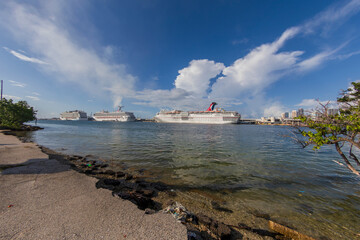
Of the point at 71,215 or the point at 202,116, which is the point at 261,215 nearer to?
the point at 71,215

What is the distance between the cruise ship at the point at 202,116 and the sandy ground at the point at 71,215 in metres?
94.5

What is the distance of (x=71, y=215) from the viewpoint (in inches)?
124

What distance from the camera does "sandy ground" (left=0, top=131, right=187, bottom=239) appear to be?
262 centimetres

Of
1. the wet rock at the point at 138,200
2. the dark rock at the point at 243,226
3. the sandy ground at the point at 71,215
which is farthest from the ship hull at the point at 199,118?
the sandy ground at the point at 71,215

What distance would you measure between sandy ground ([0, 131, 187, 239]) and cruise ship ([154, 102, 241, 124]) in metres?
94.5

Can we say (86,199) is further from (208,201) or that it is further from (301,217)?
(301,217)

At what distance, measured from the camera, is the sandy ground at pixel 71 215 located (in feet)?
8.58

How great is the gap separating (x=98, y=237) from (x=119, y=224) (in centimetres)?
46

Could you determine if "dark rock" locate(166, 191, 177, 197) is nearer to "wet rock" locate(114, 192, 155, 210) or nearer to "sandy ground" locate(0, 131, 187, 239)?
"wet rock" locate(114, 192, 155, 210)

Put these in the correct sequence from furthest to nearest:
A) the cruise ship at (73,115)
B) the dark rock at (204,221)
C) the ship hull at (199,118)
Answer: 1. the cruise ship at (73,115)
2. the ship hull at (199,118)
3. the dark rock at (204,221)

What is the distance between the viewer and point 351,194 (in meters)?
6.01

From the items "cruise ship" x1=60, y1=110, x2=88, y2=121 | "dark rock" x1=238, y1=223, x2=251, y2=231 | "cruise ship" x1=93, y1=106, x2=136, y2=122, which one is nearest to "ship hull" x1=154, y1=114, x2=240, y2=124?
"cruise ship" x1=93, y1=106, x2=136, y2=122

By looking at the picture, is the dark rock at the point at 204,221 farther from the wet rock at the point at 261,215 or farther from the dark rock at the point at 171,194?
the wet rock at the point at 261,215

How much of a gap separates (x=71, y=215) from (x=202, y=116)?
97.0 m
